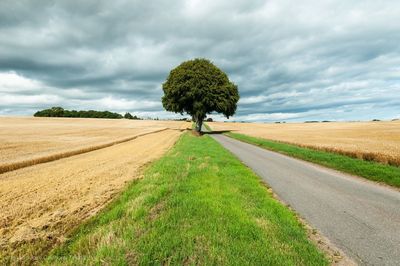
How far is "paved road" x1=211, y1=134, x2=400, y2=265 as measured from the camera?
5.88 m

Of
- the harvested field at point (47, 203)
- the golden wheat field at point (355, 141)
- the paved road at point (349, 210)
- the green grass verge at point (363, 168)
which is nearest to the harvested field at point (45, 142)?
the harvested field at point (47, 203)

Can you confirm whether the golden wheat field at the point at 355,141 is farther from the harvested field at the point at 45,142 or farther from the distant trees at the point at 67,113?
the distant trees at the point at 67,113

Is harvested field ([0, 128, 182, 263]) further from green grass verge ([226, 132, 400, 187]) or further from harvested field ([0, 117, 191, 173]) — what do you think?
green grass verge ([226, 132, 400, 187])

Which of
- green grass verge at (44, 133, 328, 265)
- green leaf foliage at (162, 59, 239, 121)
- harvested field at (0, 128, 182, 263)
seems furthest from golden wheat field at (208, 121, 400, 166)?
harvested field at (0, 128, 182, 263)

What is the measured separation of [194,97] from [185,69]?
23.3 feet

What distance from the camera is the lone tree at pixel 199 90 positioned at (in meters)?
55.2

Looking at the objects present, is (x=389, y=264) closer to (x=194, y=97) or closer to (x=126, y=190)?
(x=126, y=190)

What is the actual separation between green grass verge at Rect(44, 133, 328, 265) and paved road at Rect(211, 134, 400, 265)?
882 mm

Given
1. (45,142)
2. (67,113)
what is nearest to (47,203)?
(45,142)

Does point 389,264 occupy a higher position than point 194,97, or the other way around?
point 194,97

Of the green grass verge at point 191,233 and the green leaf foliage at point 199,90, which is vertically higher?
the green leaf foliage at point 199,90

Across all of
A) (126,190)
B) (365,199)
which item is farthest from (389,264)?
(126,190)

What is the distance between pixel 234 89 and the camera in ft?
198

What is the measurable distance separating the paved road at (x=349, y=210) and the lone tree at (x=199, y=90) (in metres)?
41.9
